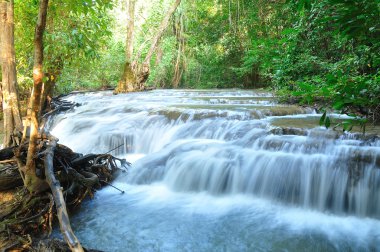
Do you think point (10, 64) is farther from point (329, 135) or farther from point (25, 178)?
point (329, 135)

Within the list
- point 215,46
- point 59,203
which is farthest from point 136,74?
point 59,203

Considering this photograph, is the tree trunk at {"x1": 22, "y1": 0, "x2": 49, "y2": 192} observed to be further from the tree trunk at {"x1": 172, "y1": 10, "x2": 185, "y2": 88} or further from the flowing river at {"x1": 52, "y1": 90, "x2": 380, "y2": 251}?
the tree trunk at {"x1": 172, "y1": 10, "x2": 185, "y2": 88}

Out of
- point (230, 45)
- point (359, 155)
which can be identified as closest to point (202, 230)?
point (359, 155)

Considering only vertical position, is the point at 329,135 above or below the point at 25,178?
above

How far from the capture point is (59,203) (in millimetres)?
3350

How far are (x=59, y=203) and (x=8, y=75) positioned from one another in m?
2.99

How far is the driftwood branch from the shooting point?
2744mm

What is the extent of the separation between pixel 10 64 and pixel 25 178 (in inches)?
94.1

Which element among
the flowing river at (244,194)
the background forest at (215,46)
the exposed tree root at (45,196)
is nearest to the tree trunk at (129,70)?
the background forest at (215,46)

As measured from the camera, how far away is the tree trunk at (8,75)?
5.16 m

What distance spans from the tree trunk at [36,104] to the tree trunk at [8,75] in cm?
159

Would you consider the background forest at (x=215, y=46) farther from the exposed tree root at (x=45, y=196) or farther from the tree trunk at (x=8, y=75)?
the exposed tree root at (x=45, y=196)

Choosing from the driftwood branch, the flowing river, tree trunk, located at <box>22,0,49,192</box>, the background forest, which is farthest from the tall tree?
tree trunk, located at <box>22,0,49,192</box>

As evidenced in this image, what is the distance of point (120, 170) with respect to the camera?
563 cm
